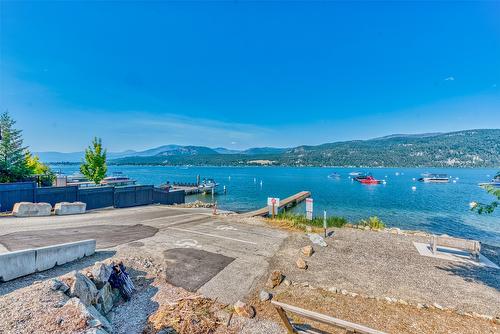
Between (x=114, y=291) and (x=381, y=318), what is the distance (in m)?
6.56

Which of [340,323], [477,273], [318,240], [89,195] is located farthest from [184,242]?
[89,195]

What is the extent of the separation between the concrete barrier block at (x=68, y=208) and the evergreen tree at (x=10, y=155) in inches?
229

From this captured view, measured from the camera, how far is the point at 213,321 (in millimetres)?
5199

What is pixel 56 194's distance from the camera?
17.0 metres

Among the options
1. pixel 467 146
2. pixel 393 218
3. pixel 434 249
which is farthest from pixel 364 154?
pixel 434 249

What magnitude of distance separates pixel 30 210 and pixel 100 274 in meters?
12.6

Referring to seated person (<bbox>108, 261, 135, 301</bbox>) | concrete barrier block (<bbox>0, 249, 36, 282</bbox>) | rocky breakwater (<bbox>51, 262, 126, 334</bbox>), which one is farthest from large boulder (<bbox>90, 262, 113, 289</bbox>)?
concrete barrier block (<bbox>0, 249, 36, 282</bbox>)

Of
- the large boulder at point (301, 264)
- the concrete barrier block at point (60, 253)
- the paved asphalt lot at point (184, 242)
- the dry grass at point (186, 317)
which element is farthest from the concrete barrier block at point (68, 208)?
the large boulder at point (301, 264)

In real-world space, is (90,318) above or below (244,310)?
above

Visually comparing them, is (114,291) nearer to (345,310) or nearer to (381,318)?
(345,310)

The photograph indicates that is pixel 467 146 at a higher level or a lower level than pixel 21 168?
higher

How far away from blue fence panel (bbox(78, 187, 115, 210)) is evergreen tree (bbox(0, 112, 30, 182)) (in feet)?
15.4

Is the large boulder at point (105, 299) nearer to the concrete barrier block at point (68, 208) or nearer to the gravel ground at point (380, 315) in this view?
the gravel ground at point (380, 315)

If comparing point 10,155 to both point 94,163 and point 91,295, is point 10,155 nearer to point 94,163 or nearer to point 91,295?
point 94,163
